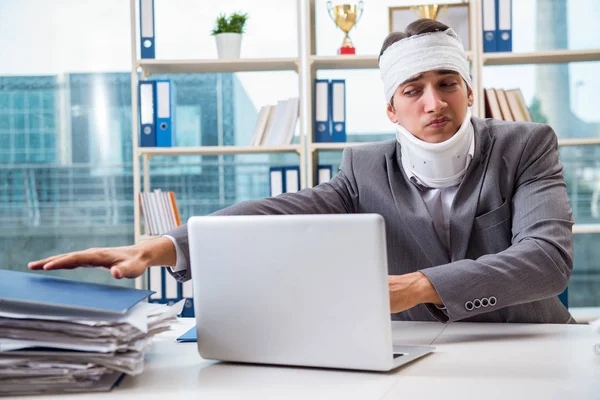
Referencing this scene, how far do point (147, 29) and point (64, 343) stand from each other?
8.78 feet

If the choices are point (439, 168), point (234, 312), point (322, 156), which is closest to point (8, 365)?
point (234, 312)

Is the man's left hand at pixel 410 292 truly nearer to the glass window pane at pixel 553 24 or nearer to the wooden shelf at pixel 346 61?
the wooden shelf at pixel 346 61

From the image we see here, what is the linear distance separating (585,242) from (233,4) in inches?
90.2

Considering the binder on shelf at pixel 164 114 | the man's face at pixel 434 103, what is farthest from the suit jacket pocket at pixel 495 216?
the binder on shelf at pixel 164 114

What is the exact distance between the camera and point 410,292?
1.26 meters

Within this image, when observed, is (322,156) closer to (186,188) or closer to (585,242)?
(186,188)

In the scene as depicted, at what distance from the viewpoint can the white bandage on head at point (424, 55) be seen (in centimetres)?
170

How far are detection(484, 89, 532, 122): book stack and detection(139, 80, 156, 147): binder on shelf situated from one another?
1586 millimetres

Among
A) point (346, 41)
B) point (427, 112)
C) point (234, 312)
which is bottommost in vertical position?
point (234, 312)

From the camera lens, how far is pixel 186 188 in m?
3.96

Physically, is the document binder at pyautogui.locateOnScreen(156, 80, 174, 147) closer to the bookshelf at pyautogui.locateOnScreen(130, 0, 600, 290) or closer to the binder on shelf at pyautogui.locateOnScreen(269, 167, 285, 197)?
the bookshelf at pyautogui.locateOnScreen(130, 0, 600, 290)

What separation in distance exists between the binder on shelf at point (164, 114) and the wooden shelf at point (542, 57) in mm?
1496

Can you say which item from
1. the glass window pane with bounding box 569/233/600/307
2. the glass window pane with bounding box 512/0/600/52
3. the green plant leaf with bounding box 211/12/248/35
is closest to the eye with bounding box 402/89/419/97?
the green plant leaf with bounding box 211/12/248/35

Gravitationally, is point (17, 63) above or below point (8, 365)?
above
